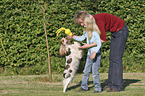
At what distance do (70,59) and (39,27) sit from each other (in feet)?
8.77

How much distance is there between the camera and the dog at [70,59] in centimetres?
485

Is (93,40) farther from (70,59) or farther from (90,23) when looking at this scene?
(70,59)

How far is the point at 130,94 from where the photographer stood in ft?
15.2

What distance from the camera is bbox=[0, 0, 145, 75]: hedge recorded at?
23.5ft

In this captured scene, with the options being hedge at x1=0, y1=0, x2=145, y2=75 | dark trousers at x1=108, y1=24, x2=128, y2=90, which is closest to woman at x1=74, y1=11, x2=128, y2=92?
dark trousers at x1=108, y1=24, x2=128, y2=90

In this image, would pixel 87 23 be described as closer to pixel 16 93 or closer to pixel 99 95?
pixel 99 95

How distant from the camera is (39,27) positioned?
23.8 feet

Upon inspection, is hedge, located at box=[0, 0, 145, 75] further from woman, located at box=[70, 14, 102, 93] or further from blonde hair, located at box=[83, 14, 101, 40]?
blonde hair, located at box=[83, 14, 101, 40]

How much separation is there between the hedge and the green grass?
2.40 feet

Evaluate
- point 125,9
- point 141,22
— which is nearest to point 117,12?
point 125,9

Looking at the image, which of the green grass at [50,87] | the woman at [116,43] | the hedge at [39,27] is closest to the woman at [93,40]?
the woman at [116,43]

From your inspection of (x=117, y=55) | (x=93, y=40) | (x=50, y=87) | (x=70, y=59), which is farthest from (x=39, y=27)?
(x=117, y=55)

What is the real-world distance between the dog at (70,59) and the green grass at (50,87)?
277 mm

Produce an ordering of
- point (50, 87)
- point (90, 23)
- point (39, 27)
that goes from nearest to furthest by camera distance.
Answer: point (90, 23) < point (50, 87) < point (39, 27)
